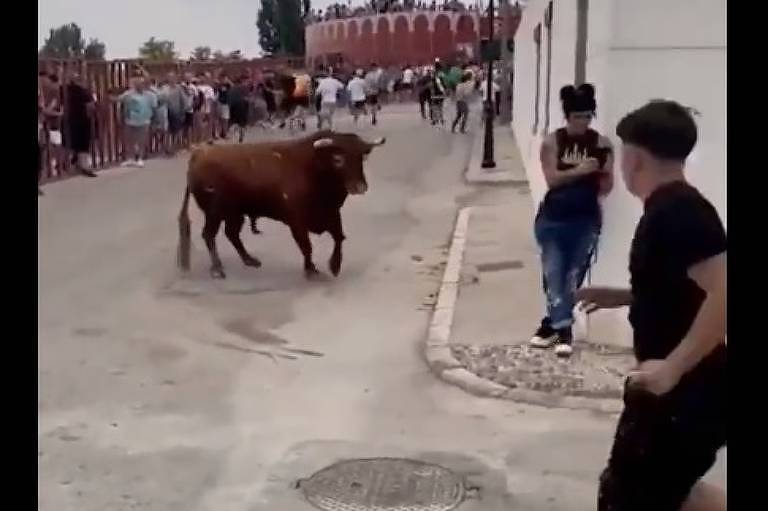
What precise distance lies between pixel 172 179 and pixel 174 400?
1346 cm

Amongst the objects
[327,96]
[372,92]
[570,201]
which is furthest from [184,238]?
[372,92]

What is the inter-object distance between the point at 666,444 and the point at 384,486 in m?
2.26

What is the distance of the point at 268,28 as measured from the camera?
82.8 m

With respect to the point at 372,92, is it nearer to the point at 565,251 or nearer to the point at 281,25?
the point at 565,251

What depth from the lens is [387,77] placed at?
1769 inches

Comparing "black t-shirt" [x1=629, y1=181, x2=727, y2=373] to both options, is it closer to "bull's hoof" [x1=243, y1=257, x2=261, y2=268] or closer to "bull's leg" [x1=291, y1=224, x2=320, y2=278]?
"bull's leg" [x1=291, y1=224, x2=320, y2=278]

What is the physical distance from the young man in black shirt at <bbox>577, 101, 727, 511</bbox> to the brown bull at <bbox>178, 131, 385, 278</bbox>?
6821 millimetres

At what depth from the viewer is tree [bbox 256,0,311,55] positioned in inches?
3236

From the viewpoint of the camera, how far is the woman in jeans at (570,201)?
289 inches

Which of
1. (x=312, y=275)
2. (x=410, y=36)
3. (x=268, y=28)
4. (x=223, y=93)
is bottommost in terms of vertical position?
(x=312, y=275)

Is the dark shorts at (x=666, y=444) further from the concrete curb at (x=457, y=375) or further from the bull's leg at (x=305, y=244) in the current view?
the bull's leg at (x=305, y=244)

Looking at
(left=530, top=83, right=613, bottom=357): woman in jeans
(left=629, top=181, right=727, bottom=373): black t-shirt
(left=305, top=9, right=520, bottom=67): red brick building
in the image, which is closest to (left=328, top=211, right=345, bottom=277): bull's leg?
(left=530, top=83, right=613, bottom=357): woman in jeans

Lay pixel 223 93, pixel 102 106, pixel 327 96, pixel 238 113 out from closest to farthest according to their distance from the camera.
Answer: pixel 102 106, pixel 238 113, pixel 223 93, pixel 327 96
